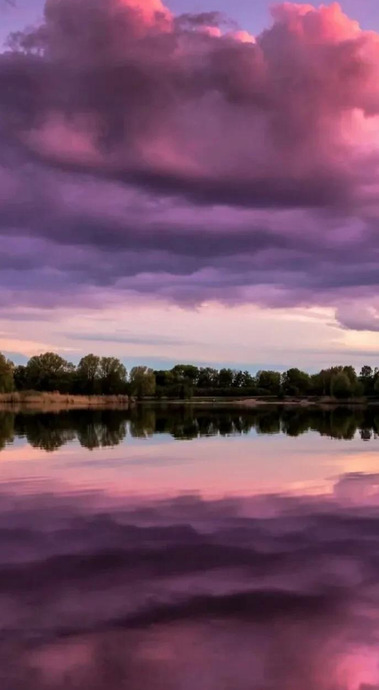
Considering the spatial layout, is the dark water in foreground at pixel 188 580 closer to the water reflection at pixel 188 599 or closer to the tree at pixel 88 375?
the water reflection at pixel 188 599

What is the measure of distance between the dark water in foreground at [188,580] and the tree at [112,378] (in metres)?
173

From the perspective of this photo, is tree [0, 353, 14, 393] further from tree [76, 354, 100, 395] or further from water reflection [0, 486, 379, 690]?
water reflection [0, 486, 379, 690]

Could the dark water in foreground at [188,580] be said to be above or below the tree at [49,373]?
below

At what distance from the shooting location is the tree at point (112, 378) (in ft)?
641

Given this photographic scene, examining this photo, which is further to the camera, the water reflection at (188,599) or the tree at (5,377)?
the tree at (5,377)

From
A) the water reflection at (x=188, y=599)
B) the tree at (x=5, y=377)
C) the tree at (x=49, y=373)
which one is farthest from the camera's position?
the tree at (x=49, y=373)

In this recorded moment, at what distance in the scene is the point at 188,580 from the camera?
36.7 ft

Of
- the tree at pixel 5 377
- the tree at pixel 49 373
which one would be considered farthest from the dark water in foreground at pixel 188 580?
the tree at pixel 49 373

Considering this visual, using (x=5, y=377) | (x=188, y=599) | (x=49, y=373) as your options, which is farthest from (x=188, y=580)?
(x=49, y=373)

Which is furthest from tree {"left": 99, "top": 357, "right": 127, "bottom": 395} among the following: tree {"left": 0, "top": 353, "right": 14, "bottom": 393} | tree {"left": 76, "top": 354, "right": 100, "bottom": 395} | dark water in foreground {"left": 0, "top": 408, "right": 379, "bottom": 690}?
dark water in foreground {"left": 0, "top": 408, "right": 379, "bottom": 690}

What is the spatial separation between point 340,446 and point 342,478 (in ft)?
40.6

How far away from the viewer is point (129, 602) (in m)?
9.98

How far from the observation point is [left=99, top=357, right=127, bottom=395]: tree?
19538cm

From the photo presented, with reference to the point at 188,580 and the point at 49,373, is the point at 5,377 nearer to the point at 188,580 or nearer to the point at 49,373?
the point at 49,373
